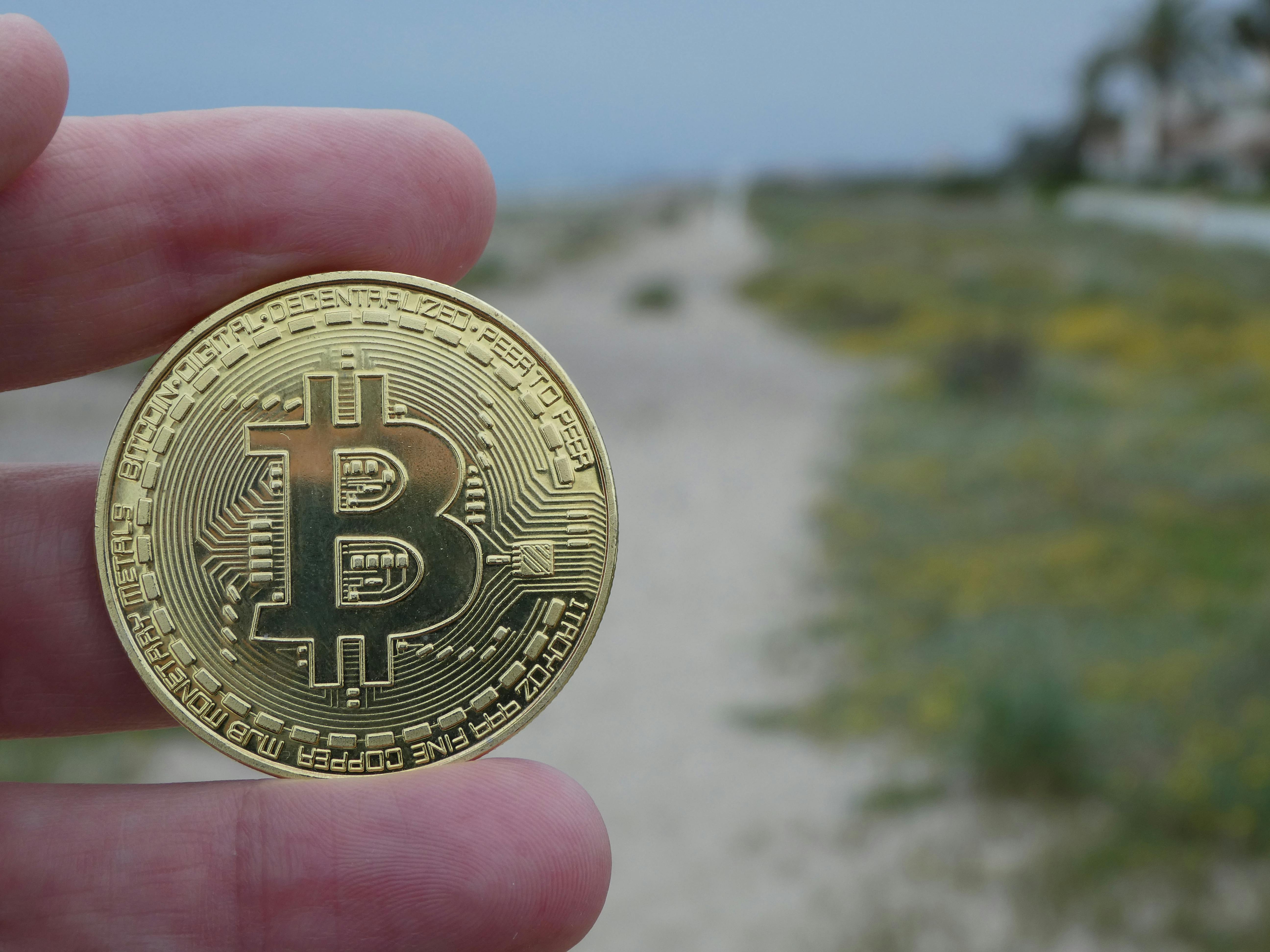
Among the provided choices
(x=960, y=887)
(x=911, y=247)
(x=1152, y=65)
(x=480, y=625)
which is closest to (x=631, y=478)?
(x=960, y=887)

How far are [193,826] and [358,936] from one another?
0.43 m

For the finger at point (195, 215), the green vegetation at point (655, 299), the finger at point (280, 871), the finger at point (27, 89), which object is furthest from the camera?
the green vegetation at point (655, 299)

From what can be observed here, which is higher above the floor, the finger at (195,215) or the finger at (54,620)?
the finger at (195,215)

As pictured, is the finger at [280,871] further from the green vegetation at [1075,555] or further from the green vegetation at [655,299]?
the green vegetation at [655,299]

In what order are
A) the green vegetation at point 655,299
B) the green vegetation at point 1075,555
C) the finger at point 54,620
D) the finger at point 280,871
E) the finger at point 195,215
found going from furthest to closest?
1. the green vegetation at point 655,299
2. the green vegetation at point 1075,555
3. the finger at point 54,620
4. the finger at point 195,215
5. the finger at point 280,871

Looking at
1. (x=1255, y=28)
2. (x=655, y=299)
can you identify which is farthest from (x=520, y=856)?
(x=1255, y=28)

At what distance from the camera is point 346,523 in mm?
2330

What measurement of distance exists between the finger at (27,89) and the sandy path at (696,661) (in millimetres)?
3635

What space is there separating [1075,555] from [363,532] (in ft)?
21.1

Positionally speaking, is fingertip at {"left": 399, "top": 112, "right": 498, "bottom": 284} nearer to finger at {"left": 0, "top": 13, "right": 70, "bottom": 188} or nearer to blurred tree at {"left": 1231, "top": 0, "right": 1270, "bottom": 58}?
finger at {"left": 0, "top": 13, "right": 70, "bottom": 188}

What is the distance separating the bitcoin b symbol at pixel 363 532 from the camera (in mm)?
2330

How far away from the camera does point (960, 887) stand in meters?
4.34

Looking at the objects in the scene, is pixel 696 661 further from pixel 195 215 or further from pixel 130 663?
pixel 195 215

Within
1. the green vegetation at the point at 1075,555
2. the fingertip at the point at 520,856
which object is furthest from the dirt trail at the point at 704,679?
the fingertip at the point at 520,856
